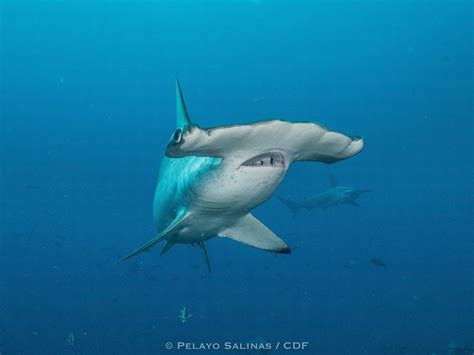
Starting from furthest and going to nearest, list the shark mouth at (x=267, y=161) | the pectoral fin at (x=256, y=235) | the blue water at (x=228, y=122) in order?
the blue water at (x=228, y=122), the pectoral fin at (x=256, y=235), the shark mouth at (x=267, y=161)

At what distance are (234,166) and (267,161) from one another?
26cm

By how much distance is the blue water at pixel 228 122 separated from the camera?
71.2 ft

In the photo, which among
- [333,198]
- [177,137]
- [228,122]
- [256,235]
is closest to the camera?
[177,137]

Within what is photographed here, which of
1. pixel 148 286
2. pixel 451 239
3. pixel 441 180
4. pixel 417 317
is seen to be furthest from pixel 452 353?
pixel 451 239

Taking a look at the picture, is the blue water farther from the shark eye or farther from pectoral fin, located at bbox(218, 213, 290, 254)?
the shark eye

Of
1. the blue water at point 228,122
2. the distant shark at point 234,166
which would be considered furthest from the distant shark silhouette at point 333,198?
the distant shark at point 234,166

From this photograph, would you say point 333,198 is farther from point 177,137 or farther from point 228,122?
point 228,122

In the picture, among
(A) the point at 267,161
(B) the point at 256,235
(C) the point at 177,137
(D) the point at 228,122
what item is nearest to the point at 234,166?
(A) the point at 267,161

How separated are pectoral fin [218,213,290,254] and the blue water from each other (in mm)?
13618

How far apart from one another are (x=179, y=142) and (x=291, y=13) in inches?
1045

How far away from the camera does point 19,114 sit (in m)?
30.8

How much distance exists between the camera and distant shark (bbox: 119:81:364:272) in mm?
2383

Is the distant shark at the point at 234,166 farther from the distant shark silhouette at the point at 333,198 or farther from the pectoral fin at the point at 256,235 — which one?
the distant shark silhouette at the point at 333,198

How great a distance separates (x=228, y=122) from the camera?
33.6 m
